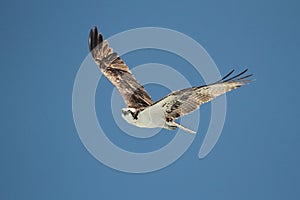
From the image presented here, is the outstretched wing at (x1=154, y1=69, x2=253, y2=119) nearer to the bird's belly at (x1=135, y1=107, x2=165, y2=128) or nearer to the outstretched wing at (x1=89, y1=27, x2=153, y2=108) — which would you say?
the bird's belly at (x1=135, y1=107, x2=165, y2=128)

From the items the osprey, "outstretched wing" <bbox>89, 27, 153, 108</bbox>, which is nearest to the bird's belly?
the osprey

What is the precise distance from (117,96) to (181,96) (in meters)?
2.53

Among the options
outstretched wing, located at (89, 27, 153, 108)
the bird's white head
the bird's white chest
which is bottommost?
the bird's white chest

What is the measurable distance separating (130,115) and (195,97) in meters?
1.08

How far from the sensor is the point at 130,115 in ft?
32.4

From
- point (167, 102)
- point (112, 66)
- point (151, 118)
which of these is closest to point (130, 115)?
point (151, 118)

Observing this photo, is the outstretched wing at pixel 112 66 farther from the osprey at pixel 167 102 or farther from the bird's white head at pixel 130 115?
the bird's white head at pixel 130 115

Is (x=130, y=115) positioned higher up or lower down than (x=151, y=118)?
higher up

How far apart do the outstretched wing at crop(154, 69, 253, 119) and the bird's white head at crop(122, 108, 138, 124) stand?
58cm

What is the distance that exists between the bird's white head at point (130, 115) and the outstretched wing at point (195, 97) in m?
0.58

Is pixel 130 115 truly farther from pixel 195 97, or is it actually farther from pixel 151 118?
pixel 195 97

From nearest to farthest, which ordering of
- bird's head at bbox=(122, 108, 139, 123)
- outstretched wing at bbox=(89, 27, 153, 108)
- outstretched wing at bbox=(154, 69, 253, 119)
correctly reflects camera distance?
outstretched wing at bbox=(154, 69, 253, 119) → bird's head at bbox=(122, 108, 139, 123) → outstretched wing at bbox=(89, 27, 153, 108)

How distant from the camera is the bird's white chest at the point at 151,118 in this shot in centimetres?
945

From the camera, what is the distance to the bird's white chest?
9.45 metres
